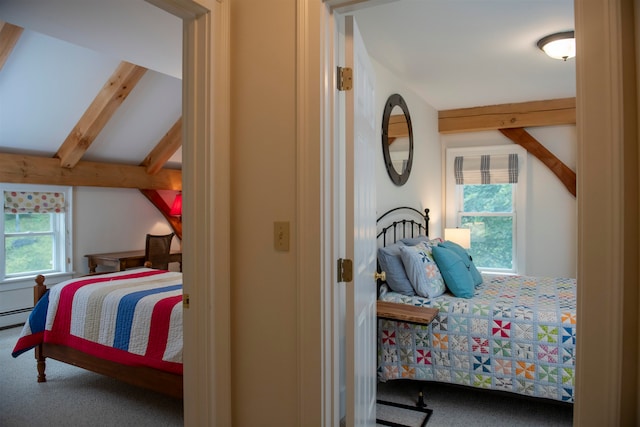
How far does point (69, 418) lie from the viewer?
8.83 ft

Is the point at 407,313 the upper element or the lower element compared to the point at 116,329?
upper

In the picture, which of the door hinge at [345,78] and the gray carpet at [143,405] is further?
the gray carpet at [143,405]

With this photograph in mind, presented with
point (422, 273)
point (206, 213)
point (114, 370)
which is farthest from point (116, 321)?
point (422, 273)

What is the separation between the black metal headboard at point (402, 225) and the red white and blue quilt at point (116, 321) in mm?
1718

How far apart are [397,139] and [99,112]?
10.8ft

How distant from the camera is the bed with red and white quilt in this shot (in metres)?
2.66

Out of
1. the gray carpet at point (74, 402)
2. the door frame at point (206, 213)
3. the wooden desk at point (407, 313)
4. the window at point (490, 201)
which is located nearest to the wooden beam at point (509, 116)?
the window at point (490, 201)

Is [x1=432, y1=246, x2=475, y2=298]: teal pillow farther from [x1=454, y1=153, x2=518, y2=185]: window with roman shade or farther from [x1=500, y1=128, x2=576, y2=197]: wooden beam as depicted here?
[x1=500, y1=128, x2=576, y2=197]: wooden beam

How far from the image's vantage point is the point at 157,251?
5.61m

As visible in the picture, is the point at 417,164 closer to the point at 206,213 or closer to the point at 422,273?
the point at 422,273

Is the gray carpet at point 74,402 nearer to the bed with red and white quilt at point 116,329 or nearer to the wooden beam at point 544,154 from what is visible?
the bed with red and white quilt at point 116,329

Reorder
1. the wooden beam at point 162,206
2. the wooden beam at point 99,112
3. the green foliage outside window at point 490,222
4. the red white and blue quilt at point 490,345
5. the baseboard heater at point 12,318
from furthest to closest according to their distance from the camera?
the wooden beam at point 162,206
the green foliage outside window at point 490,222
the baseboard heater at point 12,318
the wooden beam at point 99,112
the red white and blue quilt at point 490,345

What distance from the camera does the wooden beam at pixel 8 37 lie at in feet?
11.5

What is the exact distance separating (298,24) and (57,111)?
417cm
